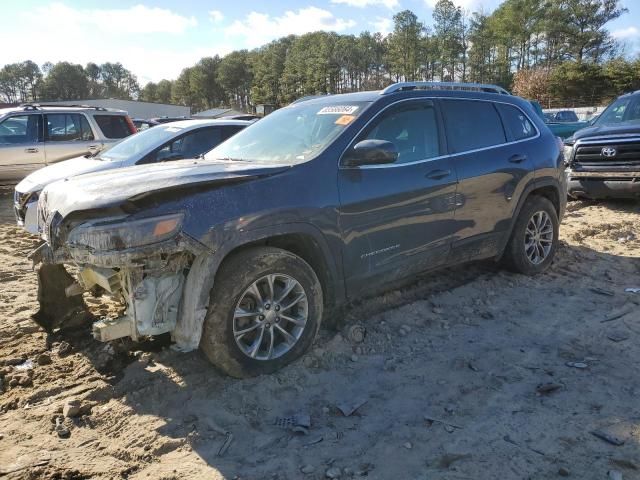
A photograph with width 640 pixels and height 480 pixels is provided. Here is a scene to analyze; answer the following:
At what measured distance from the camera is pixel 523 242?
521 centimetres

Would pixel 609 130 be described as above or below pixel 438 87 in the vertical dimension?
below

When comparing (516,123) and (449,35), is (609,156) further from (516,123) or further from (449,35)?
(449,35)

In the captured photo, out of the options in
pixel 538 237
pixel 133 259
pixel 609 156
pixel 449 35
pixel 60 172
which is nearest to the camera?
pixel 133 259

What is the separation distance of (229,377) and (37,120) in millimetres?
9883

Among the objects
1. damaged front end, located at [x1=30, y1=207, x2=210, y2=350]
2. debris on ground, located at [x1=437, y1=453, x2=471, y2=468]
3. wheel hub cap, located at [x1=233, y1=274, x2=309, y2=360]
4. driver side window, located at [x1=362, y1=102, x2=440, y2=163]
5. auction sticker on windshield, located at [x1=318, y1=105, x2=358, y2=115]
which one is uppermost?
auction sticker on windshield, located at [x1=318, y1=105, x2=358, y2=115]

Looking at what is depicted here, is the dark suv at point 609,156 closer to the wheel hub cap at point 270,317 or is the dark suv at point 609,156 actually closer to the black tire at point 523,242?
the black tire at point 523,242

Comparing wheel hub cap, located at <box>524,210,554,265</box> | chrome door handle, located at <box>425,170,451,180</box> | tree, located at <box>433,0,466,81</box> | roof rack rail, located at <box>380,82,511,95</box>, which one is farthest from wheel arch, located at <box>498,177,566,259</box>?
tree, located at <box>433,0,466,81</box>

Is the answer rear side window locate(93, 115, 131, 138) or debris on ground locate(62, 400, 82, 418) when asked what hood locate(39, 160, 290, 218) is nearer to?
debris on ground locate(62, 400, 82, 418)

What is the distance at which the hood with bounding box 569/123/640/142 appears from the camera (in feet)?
26.5

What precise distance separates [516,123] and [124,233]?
405 cm

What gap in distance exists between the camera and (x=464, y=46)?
70438 mm

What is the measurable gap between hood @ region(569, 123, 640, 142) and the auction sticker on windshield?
20.0ft

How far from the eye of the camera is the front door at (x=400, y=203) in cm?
368

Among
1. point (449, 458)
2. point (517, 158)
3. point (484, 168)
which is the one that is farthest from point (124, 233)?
point (517, 158)
